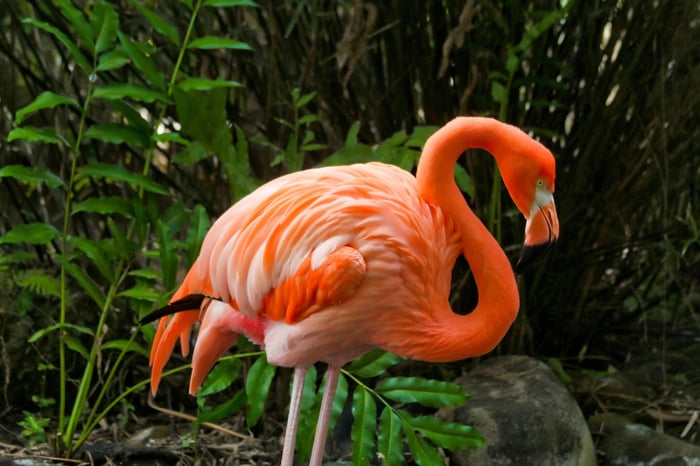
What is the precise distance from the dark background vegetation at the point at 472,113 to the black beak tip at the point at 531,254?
1087mm

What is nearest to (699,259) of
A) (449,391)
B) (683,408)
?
(683,408)

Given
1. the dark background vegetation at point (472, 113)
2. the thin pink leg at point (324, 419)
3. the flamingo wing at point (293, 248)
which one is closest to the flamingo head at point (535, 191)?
the flamingo wing at point (293, 248)

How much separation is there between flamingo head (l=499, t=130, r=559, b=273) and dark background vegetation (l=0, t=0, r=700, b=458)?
3.40 feet

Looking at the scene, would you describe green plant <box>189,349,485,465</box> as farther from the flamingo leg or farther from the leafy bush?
the flamingo leg

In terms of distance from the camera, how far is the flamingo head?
1.71 metres

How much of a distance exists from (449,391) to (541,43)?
1.27m

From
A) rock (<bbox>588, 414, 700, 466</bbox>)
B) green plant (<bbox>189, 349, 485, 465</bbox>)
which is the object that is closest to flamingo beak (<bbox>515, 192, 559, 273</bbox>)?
Result: green plant (<bbox>189, 349, 485, 465</bbox>)

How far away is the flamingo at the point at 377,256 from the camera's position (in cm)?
171

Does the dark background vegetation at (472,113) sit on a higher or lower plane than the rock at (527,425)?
higher

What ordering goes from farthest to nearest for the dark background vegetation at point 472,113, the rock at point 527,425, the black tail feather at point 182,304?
the dark background vegetation at point 472,113 < the rock at point 527,425 < the black tail feather at point 182,304

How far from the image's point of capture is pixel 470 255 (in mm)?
1822

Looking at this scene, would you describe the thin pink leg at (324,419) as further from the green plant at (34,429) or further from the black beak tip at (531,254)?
the green plant at (34,429)

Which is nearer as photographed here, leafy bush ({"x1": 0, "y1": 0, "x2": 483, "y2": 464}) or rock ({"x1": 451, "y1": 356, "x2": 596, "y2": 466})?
leafy bush ({"x1": 0, "y1": 0, "x2": 483, "y2": 464})

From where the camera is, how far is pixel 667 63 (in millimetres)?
2963
